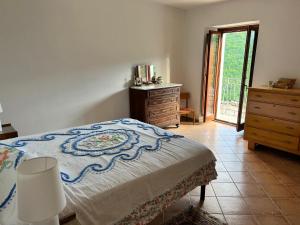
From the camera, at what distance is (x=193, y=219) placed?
78.2 inches

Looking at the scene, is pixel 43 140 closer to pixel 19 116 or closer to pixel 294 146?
pixel 19 116

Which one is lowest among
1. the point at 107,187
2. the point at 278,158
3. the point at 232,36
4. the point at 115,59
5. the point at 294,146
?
the point at 278,158

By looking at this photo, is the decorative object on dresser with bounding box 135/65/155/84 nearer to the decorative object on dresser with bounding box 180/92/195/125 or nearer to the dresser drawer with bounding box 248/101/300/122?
the decorative object on dresser with bounding box 180/92/195/125

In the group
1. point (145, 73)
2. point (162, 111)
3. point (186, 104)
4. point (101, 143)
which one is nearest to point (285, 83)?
point (162, 111)

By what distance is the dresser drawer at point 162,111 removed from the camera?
421 centimetres

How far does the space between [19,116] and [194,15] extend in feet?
12.9

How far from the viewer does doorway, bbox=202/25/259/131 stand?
4.68 meters

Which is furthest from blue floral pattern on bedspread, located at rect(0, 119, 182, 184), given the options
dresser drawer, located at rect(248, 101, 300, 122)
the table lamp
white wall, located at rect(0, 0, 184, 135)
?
dresser drawer, located at rect(248, 101, 300, 122)

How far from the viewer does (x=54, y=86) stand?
135 inches

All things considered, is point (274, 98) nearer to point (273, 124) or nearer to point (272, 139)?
point (273, 124)

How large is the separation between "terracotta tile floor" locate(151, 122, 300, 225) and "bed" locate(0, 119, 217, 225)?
0.37 metres

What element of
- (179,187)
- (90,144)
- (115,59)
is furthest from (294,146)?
(115,59)

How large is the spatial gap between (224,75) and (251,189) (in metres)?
3.41

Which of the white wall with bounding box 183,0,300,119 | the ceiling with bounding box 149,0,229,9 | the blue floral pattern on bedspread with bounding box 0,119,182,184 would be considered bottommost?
the blue floral pattern on bedspread with bounding box 0,119,182,184
